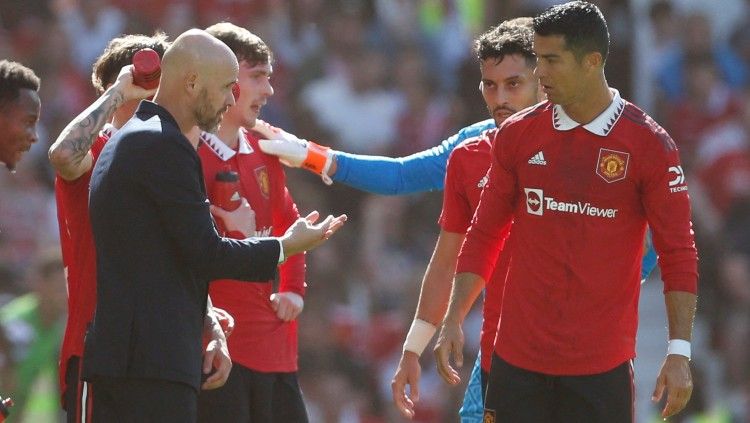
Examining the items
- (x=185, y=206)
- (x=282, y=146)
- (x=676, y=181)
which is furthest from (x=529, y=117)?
(x=282, y=146)

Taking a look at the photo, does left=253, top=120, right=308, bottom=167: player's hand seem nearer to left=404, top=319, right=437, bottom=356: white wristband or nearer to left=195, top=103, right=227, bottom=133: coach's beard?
left=404, top=319, right=437, bottom=356: white wristband

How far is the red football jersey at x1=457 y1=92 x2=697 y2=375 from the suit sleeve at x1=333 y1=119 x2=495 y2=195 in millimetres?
1358

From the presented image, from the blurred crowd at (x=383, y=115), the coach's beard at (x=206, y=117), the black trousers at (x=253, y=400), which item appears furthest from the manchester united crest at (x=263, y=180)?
the blurred crowd at (x=383, y=115)

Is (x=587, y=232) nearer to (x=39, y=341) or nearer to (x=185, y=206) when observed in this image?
(x=185, y=206)

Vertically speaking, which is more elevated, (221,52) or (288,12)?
(288,12)

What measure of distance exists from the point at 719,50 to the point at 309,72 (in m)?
3.32

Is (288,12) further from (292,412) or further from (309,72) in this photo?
(292,412)

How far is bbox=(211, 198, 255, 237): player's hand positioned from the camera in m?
5.95

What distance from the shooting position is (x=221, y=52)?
475 cm

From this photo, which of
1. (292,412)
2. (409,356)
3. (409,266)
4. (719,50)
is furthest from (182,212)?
(719,50)

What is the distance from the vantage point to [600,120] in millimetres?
5059

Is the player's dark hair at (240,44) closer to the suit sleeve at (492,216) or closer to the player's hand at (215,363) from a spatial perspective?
the suit sleeve at (492,216)

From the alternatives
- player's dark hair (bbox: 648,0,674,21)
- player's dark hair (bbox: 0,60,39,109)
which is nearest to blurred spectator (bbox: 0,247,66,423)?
player's dark hair (bbox: 0,60,39,109)

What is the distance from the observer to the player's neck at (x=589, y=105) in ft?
16.6
